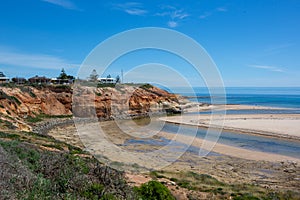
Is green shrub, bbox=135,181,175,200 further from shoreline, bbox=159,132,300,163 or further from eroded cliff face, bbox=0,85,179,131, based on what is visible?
eroded cliff face, bbox=0,85,179,131

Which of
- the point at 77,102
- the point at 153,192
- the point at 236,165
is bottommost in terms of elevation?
the point at 236,165

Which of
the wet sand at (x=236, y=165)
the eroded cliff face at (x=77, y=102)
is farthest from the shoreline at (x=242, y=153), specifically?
the eroded cliff face at (x=77, y=102)

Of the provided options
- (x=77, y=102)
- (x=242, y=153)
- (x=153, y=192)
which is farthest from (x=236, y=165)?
(x=77, y=102)

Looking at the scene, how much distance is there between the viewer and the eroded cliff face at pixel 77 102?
29.9 meters

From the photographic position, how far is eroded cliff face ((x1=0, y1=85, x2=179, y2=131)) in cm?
2985

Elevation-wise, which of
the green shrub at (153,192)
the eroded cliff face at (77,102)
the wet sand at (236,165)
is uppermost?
the eroded cliff face at (77,102)

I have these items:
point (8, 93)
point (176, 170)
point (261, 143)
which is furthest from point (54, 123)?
point (261, 143)

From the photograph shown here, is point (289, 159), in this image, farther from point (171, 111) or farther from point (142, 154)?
point (171, 111)

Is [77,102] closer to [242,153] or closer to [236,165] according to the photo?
[242,153]

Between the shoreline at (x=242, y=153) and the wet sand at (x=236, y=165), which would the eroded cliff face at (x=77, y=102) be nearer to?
the wet sand at (x=236, y=165)

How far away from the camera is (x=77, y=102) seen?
38.9 metres

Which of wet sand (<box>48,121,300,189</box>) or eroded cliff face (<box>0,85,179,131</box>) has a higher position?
eroded cliff face (<box>0,85,179,131</box>)

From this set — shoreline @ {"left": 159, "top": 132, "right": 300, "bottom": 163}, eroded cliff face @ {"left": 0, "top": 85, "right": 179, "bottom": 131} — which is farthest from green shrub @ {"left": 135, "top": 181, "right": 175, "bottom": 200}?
eroded cliff face @ {"left": 0, "top": 85, "right": 179, "bottom": 131}

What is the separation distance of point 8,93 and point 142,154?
23.0 meters
